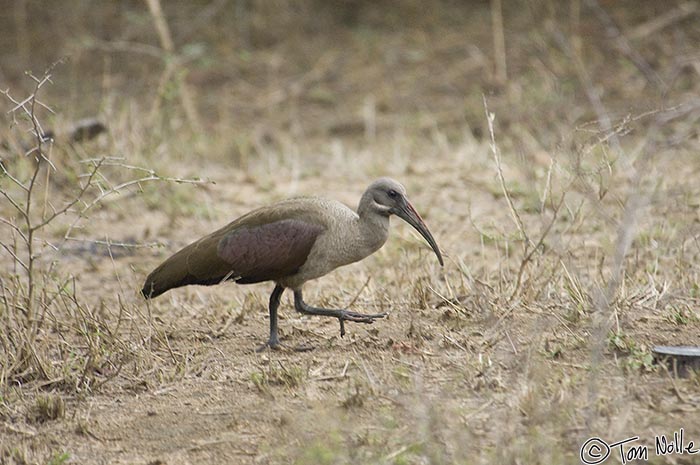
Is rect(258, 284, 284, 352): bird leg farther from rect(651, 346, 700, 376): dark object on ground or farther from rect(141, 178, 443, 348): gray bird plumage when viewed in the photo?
rect(651, 346, 700, 376): dark object on ground

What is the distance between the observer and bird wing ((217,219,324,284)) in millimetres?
4734

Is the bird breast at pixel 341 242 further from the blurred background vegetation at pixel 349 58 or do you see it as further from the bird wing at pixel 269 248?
the blurred background vegetation at pixel 349 58

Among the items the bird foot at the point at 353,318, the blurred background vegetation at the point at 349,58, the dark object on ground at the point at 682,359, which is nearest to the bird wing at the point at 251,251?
the bird foot at the point at 353,318

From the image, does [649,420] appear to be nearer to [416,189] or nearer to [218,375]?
[218,375]

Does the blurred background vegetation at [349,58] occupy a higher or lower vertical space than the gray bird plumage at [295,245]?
higher

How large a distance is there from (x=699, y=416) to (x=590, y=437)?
1.52 feet

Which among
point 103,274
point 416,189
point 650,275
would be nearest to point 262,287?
point 103,274

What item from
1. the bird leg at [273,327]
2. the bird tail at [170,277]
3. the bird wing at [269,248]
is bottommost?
the bird leg at [273,327]

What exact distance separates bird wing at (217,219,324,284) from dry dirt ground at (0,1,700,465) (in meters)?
0.36

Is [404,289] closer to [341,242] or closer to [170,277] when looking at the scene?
[341,242]
